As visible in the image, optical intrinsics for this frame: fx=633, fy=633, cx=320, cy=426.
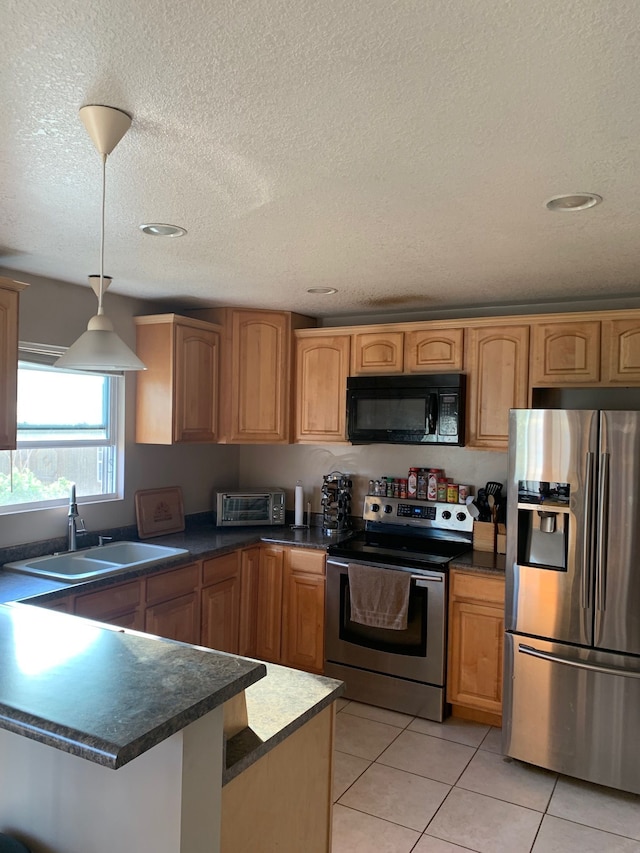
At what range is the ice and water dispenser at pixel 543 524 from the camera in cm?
298

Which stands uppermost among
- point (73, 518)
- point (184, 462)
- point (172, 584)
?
point (184, 462)

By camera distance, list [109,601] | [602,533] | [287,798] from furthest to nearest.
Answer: [109,601], [602,533], [287,798]

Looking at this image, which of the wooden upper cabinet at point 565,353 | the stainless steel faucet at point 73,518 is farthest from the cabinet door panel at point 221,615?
the wooden upper cabinet at point 565,353

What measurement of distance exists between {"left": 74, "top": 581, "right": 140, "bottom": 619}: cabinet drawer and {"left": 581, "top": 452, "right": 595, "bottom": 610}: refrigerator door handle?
2142mm

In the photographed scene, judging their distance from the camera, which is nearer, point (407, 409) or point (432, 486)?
point (407, 409)

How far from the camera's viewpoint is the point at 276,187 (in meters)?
1.97

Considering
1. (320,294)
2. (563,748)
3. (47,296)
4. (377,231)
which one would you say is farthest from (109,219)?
(563,748)

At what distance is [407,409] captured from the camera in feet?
12.5

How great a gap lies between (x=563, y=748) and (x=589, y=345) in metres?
1.99

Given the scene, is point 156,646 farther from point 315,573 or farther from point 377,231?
point 315,573

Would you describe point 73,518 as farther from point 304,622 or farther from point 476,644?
point 476,644

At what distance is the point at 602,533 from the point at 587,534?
0.21 feet

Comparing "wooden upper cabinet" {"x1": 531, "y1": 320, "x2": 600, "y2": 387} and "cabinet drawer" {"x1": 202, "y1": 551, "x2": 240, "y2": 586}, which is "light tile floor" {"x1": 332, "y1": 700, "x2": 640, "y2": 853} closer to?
"cabinet drawer" {"x1": 202, "y1": 551, "x2": 240, "y2": 586}

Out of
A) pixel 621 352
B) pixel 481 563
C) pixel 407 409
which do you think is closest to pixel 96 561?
pixel 407 409
